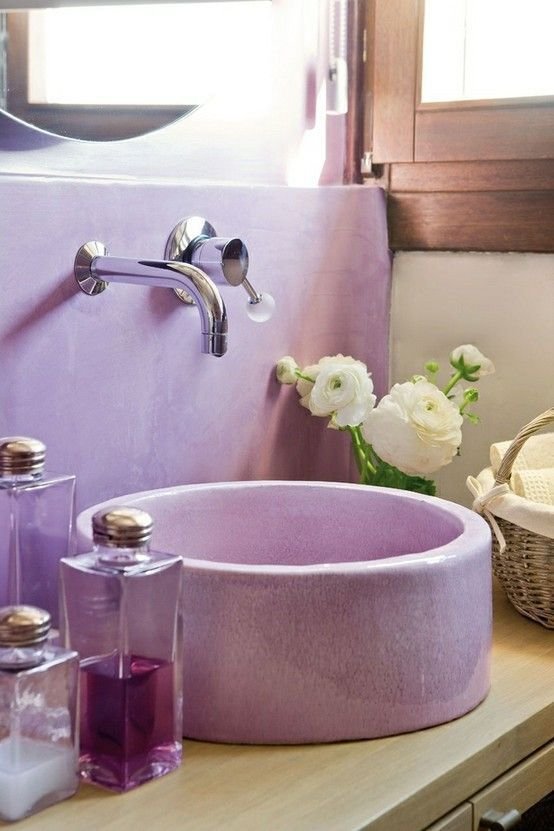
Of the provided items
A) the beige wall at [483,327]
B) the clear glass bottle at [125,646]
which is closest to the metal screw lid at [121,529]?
the clear glass bottle at [125,646]

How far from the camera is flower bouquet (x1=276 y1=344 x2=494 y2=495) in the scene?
1344 millimetres

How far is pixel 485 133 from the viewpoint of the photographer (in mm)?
1552

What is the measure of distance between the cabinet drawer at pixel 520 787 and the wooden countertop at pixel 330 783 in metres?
0.01

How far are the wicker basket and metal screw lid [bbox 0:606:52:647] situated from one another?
1.81 ft

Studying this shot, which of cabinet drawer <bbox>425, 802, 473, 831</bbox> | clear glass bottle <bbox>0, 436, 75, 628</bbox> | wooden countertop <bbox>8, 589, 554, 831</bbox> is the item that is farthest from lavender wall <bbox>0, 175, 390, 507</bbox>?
cabinet drawer <bbox>425, 802, 473, 831</bbox>

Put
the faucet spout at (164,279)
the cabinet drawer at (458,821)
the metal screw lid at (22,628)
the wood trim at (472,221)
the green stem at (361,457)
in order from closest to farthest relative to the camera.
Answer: the metal screw lid at (22,628), the cabinet drawer at (458,821), the faucet spout at (164,279), the green stem at (361,457), the wood trim at (472,221)

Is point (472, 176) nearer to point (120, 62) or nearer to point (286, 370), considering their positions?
point (286, 370)

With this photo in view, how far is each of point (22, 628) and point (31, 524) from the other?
0.22 m

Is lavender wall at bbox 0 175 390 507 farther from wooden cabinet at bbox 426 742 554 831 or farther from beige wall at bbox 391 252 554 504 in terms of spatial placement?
wooden cabinet at bbox 426 742 554 831

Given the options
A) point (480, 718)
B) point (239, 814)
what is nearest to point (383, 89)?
point (480, 718)

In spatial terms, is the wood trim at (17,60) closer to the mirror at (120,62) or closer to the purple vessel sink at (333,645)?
the mirror at (120,62)

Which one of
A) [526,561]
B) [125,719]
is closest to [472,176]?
[526,561]

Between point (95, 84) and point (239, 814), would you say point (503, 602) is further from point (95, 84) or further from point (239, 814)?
point (95, 84)

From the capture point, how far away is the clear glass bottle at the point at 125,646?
2.83ft
